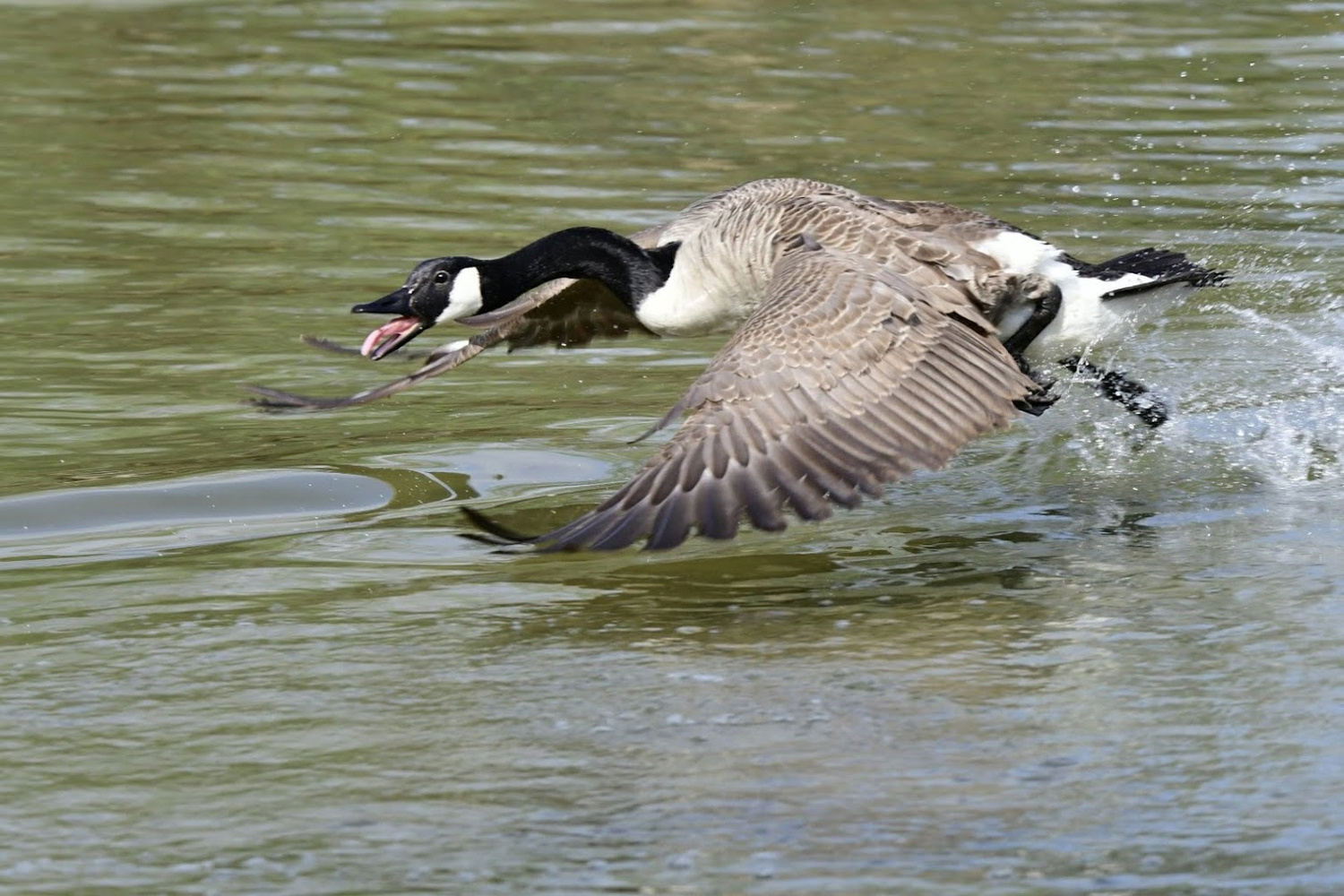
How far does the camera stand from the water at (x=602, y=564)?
4.02m

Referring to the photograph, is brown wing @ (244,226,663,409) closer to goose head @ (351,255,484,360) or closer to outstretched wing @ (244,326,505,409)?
outstretched wing @ (244,326,505,409)

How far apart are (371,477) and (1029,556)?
244 centimetres

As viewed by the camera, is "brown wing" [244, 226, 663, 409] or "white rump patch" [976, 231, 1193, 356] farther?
"brown wing" [244, 226, 663, 409]

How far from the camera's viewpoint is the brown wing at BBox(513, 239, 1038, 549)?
523 cm

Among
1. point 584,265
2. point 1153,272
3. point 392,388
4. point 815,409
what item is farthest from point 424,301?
point 1153,272

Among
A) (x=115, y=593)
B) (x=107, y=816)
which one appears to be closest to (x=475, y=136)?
(x=115, y=593)

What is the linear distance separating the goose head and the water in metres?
0.56

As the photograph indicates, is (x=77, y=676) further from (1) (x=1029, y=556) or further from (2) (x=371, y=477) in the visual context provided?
(1) (x=1029, y=556)

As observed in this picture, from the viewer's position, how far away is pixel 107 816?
4148mm

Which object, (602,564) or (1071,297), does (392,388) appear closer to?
(602,564)

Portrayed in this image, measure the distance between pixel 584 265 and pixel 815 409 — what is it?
5.50 ft

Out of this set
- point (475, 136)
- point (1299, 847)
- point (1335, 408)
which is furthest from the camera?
point (475, 136)

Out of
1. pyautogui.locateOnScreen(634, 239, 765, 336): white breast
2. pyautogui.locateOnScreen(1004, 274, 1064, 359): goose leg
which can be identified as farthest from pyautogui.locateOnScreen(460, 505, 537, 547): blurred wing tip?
pyautogui.locateOnScreen(1004, 274, 1064, 359): goose leg

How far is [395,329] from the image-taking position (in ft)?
22.2
